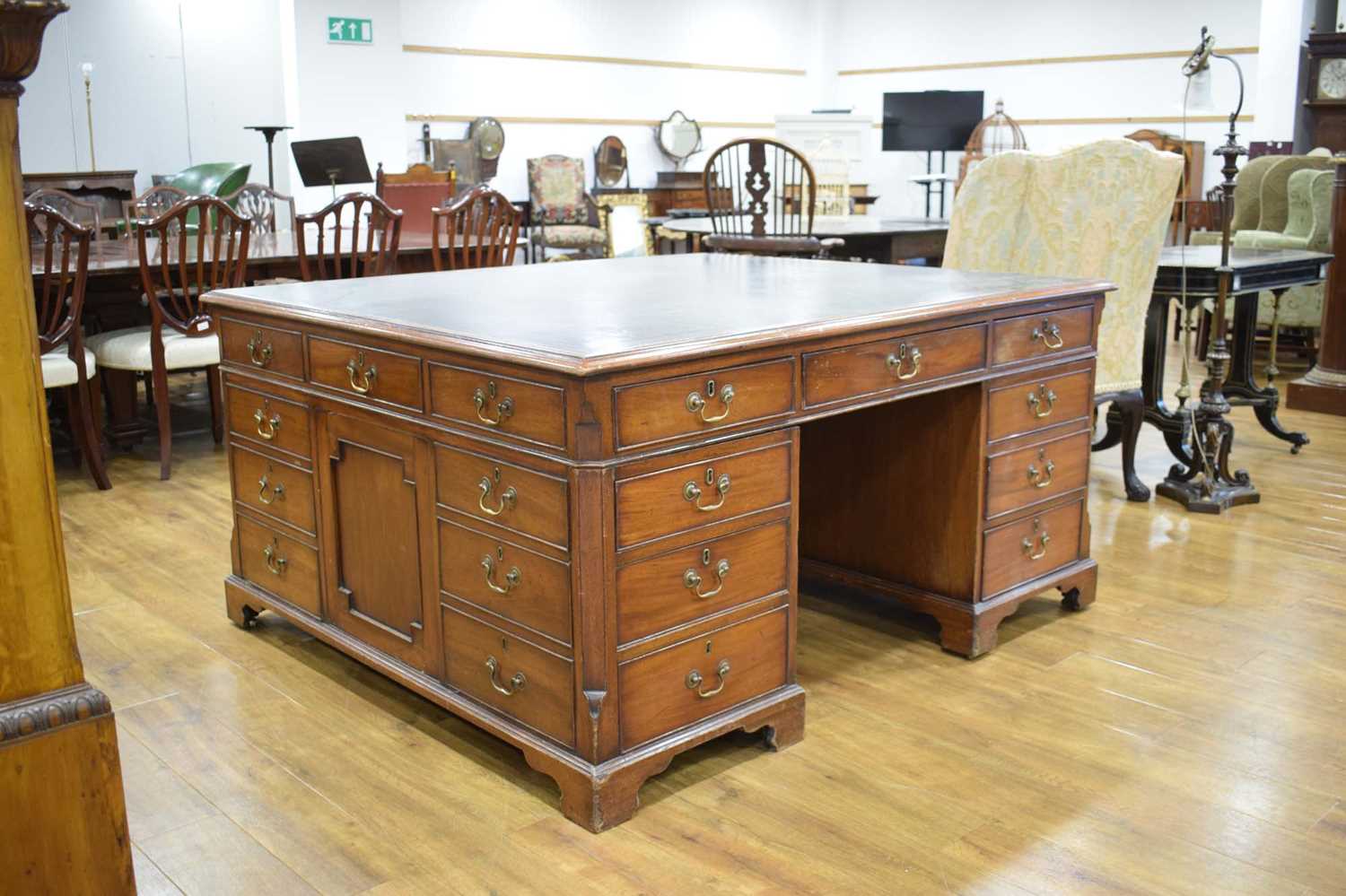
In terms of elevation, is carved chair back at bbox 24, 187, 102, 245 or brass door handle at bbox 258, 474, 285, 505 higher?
carved chair back at bbox 24, 187, 102, 245

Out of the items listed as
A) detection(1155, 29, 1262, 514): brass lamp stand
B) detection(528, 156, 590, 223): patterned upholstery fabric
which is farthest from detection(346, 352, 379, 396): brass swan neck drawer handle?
detection(528, 156, 590, 223): patterned upholstery fabric

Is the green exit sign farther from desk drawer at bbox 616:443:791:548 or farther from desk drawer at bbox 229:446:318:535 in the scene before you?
desk drawer at bbox 616:443:791:548

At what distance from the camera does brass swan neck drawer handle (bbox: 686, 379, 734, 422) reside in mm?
1953

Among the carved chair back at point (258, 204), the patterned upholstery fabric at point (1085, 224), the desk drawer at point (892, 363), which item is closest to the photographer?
the desk drawer at point (892, 363)

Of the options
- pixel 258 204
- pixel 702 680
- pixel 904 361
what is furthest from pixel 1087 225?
pixel 258 204

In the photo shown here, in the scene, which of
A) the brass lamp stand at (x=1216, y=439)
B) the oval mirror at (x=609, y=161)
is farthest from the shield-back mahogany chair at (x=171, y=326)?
the oval mirror at (x=609, y=161)

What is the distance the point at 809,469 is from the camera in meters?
2.91

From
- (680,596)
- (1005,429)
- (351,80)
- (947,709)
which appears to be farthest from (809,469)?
(351,80)

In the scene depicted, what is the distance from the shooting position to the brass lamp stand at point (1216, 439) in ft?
12.1

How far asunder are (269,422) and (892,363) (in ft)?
4.25

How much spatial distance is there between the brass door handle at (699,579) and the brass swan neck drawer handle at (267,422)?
1.05 m

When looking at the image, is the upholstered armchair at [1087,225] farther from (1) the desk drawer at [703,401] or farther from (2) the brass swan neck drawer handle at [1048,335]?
(1) the desk drawer at [703,401]

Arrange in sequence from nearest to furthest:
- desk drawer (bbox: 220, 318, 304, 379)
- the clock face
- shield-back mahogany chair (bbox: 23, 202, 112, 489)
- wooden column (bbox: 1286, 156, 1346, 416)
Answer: desk drawer (bbox: 220, 318, 304, 379) → shield-back mahogany chair (bbox: 23, 202, 112, 489) → wooden column (bbox: 1286, 156, 1346, 416) → the clock face

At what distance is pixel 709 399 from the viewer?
1.98 metres
